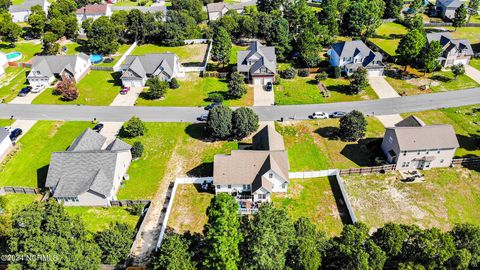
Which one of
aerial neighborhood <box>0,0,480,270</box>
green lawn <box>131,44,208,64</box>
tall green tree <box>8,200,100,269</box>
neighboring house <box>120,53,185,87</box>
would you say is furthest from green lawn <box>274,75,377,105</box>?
tall green tree <box>8,200,100,269</box>

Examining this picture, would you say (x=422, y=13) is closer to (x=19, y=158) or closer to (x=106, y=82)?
(x=106, y=82)

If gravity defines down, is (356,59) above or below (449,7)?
below

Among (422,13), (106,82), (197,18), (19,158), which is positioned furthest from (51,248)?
(422,13)

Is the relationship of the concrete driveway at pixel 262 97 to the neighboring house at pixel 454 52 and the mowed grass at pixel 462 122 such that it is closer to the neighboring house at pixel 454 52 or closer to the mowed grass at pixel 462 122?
the mowed grass at pixel 462 122

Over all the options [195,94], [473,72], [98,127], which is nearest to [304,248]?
[98,127]

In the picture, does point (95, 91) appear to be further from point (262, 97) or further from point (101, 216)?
point (101, 216)

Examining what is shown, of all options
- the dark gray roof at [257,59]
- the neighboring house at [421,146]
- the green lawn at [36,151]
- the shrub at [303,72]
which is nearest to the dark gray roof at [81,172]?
the green lawn at [36,151]
